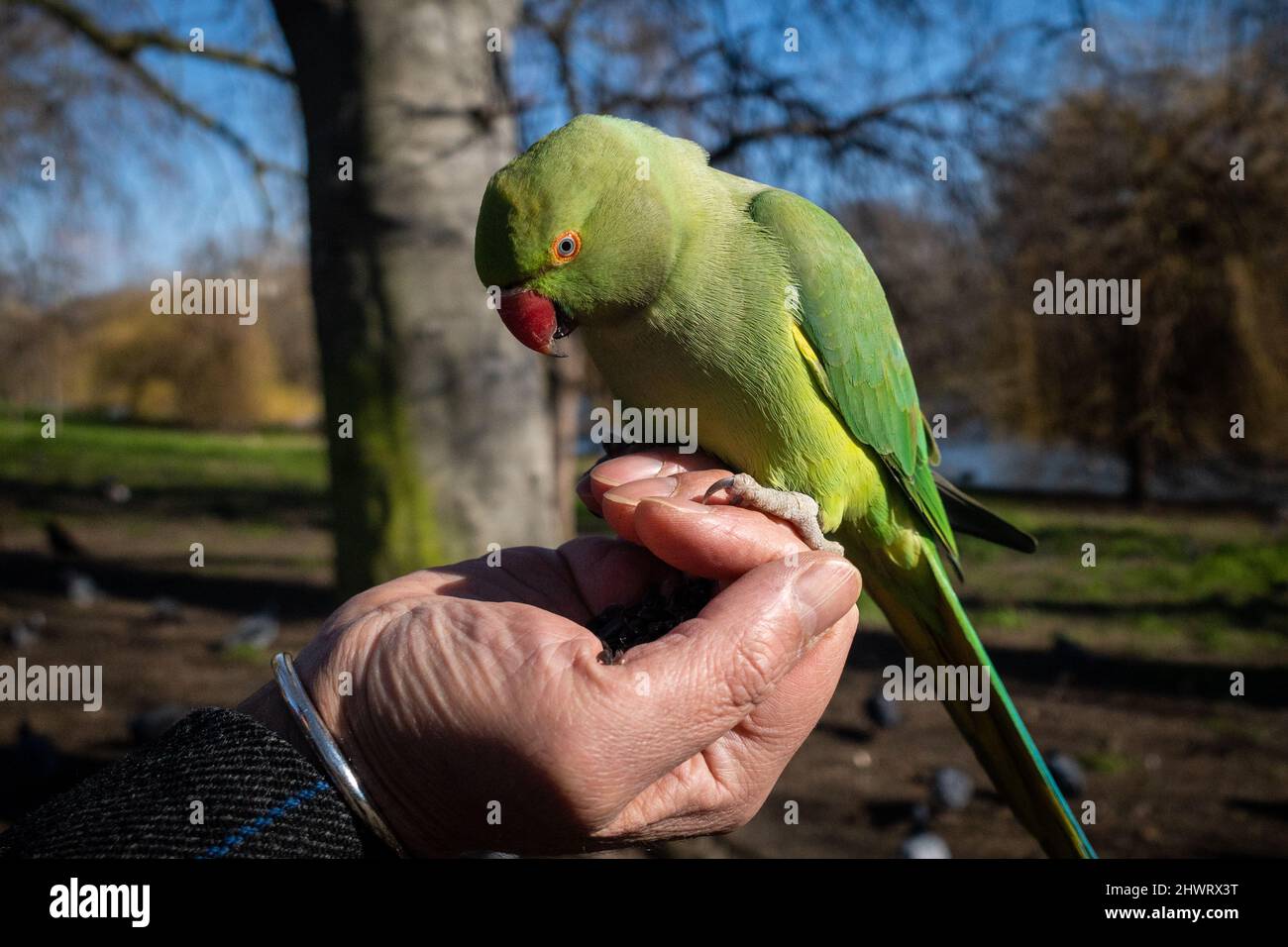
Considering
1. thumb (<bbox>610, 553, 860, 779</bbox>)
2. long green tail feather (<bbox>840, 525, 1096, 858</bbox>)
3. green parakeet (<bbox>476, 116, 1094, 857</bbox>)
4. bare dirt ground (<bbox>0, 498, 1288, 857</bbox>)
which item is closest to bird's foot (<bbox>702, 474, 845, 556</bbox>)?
green parakeet (<bbox>476, 116, 1094, 857</bbox>)

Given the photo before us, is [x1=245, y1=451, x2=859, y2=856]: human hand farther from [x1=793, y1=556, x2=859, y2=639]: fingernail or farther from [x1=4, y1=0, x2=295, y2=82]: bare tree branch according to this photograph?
[x1=4, y1=0, x2=295, y2=82]: bare tree branch

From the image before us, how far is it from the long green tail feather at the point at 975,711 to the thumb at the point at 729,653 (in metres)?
0.87

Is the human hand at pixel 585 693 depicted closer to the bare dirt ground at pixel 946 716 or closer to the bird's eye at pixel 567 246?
the bird's eye at pixel 567 246

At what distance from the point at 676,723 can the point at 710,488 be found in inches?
27.8

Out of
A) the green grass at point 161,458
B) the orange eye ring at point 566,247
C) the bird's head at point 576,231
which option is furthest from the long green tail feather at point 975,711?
the green grass at point 161,458

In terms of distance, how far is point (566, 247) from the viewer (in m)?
2.33

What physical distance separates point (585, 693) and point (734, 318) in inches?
44.1

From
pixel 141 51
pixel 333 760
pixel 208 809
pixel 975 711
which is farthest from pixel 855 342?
pixel 141 51

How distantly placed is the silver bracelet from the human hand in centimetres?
3

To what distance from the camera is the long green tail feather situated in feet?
8.41

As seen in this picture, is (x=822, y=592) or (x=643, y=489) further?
(x=643, y=489)

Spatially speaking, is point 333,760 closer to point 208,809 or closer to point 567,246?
point 208,809

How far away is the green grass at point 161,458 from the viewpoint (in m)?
18.5
